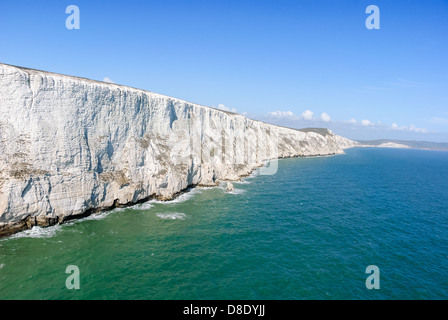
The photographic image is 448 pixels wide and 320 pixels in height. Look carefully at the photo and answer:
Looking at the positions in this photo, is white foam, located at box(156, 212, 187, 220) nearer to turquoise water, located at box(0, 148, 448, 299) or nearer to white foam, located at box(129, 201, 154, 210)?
turquoise water, located at box(0, 148, 448, 299)

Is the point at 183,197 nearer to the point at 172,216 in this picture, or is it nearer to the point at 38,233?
the point at 172,216

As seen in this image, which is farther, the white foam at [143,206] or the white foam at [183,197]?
the white foam at [183,197]

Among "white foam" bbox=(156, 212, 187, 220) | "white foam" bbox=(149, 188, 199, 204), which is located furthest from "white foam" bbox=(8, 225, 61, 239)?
"white foam" bbox=(149, 188, 199, 204)

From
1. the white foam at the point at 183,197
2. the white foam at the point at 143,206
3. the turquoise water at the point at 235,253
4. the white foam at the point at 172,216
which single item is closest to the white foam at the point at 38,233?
the turquoise water at the point at 235,253

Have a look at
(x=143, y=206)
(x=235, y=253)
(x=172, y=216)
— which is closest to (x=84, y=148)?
(x=143, y=206)

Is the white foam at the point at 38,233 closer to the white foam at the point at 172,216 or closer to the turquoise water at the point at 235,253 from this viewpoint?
the turquoise water at the point at 235,253
